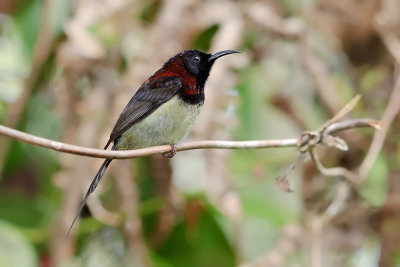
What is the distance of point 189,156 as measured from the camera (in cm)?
386

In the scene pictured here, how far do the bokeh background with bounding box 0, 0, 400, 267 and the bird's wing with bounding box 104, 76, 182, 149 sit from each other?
1.65 feet

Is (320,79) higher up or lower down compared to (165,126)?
higher up

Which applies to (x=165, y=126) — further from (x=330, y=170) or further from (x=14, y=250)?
(x=14, y=250)

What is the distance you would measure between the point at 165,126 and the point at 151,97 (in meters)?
0.14

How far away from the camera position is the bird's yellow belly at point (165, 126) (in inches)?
107

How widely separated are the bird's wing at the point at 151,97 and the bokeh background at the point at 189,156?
50 cm

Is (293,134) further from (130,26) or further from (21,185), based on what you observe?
(21,185)

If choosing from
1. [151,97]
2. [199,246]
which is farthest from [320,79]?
[151,97]

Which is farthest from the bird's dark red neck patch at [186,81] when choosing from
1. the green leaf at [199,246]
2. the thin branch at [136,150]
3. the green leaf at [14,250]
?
the green leaf at [14,250]

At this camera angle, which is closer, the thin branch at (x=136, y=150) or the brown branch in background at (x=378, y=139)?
the thin branch at (x=136, y=150)

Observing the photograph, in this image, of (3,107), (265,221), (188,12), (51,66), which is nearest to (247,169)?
(265,221)

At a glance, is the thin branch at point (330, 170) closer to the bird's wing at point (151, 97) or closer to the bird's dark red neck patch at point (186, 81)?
the bird's dark red neck patch at point (186, 81)

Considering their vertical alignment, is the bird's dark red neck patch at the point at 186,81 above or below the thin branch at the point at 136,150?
above

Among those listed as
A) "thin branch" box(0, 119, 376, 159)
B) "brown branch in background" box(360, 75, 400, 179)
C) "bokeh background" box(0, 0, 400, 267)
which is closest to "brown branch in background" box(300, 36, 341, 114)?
"bokeh background" box(0, 0, 400, 267)
